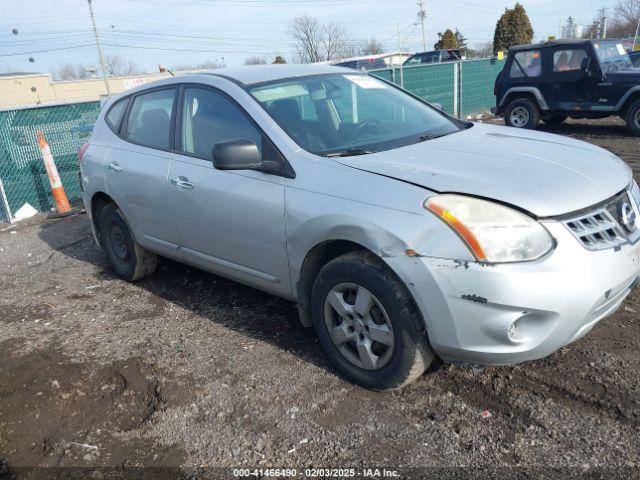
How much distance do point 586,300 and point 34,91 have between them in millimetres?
56739

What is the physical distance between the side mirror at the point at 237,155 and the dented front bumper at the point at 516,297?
1.09 m

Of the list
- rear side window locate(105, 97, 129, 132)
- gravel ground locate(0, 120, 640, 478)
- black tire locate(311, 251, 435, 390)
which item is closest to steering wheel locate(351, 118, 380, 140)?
black tire locate(311, 251, 435, 390)

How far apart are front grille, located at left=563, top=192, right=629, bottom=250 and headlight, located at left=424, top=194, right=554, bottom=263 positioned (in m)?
0.18

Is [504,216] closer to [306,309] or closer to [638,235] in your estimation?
[638,235]

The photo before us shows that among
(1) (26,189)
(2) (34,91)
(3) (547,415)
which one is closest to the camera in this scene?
(3) (547,415)

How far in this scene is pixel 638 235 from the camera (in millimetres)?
2877

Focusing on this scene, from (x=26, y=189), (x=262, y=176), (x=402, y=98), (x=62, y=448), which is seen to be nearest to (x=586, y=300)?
(x=262, y=176)

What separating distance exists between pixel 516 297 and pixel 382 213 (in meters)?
0.75

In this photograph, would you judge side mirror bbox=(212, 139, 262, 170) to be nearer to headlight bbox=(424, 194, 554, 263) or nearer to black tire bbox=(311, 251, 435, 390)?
black tire bbox=(311, 251, 435, 390)

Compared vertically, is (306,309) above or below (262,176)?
below

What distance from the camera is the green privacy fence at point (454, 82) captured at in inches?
526

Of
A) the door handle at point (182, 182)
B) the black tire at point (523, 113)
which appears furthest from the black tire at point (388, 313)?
the black tire at point (523, 113)

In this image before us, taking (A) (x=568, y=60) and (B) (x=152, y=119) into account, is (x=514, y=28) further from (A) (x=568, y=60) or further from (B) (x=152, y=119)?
(B) (x=152, y=119)

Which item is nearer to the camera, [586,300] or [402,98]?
[586,300]
